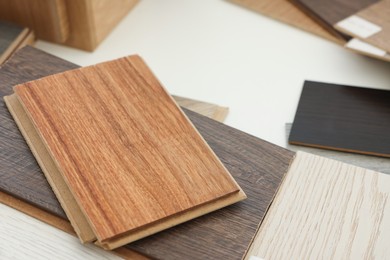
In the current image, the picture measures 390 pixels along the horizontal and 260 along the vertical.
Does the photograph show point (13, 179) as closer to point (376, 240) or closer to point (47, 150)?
point (47, 150)

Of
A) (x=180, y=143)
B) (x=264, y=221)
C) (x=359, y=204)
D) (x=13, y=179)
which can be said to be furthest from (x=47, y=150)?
(x=359, y=204)

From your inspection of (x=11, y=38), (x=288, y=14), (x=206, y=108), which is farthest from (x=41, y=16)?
(x=288, y=14)

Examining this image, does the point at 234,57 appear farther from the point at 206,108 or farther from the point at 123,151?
the point at 123,151

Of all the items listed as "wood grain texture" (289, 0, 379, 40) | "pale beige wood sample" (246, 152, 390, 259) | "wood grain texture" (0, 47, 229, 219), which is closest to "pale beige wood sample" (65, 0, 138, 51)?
"wood grain texture" (0, 47, 229, 219)

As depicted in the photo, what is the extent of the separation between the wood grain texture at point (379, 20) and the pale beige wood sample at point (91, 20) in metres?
0.41

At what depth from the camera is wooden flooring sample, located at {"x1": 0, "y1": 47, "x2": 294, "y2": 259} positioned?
27.1 inches

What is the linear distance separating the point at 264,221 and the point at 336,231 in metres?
0.08

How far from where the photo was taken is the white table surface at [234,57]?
103 cm

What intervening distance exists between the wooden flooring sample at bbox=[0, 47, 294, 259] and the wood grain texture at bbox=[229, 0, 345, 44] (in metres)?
0.41

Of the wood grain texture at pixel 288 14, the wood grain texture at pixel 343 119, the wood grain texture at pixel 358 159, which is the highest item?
the wood grain texture at pixel 288 14

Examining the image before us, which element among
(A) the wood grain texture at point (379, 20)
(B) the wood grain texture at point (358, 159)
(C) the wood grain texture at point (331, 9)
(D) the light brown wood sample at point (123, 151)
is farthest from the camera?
(C) the wood grain texture at point (331, 9)

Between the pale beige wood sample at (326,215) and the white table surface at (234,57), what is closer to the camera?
the pale beige wood sample at (326,215)

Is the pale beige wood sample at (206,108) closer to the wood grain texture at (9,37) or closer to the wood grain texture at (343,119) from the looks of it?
the wood grain texture at (343,119)

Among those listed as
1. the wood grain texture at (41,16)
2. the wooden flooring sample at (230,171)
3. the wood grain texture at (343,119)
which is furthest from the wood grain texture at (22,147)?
the wood grain texture at (343,119)
